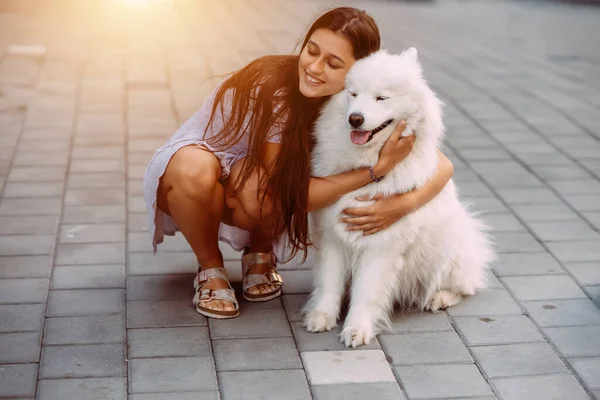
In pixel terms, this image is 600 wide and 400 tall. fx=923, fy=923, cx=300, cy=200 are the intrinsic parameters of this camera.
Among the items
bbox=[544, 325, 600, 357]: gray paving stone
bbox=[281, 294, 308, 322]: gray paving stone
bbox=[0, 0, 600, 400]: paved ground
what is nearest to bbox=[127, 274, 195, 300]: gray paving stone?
bbox=[0, 0, 600, 400]: paved ground

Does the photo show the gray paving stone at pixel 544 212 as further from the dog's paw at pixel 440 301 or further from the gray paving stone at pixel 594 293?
the dog's paw at pixel 440 301

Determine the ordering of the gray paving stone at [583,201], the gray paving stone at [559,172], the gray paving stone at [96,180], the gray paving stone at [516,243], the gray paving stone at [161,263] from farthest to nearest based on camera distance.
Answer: the gray paving stone at [559,172], the gray paving stone at [96,180], the gray paving stone at [583,201], the gray paving stone at [516,243], the gray paving stone at [161,263]

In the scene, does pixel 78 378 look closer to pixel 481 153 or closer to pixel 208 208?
pixel 208 208

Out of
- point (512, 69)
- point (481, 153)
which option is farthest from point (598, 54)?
point (481, 153)

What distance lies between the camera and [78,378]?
117 inches

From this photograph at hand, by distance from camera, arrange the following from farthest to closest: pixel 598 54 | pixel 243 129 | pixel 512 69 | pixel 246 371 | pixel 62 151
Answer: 1. pixel 598 54
2. pixel 512 69
3. pixel 62 151
4. pixel 243 129
5. pixel 246 371

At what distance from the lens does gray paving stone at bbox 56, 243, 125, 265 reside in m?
3.94

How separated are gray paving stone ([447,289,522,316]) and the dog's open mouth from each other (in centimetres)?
89

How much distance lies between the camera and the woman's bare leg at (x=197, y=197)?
11.1 ft

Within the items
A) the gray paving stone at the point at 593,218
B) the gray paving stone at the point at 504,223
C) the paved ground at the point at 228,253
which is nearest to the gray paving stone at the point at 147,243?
the paved ground at the point at 228,253

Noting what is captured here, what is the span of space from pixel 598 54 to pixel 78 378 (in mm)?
7465

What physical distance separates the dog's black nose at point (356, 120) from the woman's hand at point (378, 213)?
1.26 ft

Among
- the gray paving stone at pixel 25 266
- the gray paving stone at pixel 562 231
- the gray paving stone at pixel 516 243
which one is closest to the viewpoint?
the gray paving stone at pixel 25 266

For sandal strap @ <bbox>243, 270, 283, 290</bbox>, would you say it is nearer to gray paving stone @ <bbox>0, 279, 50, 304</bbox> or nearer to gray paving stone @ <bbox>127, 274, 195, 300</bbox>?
gray paving stone @ <bbox>127, 274, 195, 300</bbox>
